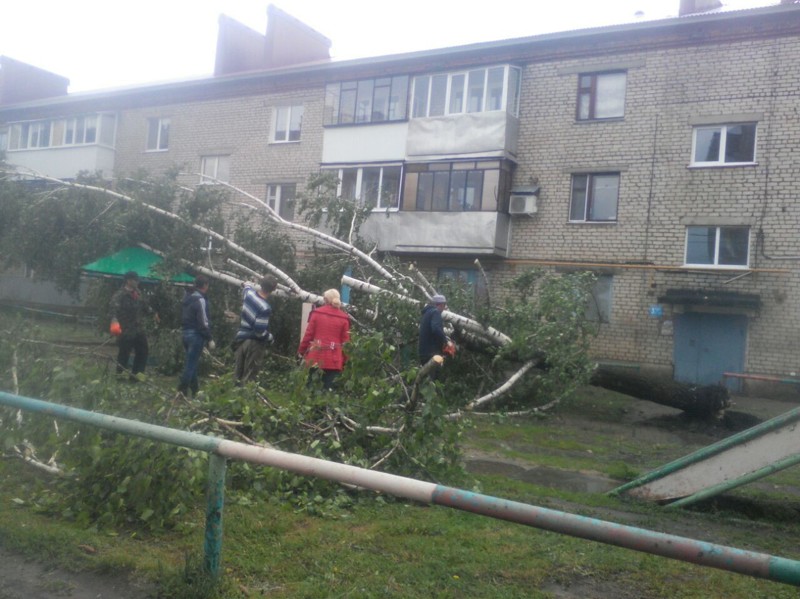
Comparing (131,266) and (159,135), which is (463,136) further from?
(159,135)

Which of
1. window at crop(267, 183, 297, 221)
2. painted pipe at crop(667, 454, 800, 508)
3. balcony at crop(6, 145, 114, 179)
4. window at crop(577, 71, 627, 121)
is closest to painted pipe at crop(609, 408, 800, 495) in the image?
painted pipe at crop(667, 454, 800, 508)

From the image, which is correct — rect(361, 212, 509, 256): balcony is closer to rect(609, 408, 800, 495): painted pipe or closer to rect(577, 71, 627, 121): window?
rect(577, 71, 627, 121): window

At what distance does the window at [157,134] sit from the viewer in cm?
2705

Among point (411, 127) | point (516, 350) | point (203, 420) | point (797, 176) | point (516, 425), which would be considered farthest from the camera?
point (411, 127)

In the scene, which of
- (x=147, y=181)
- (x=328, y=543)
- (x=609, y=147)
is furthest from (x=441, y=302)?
(x=609, y=147)

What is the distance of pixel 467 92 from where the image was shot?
20.7m

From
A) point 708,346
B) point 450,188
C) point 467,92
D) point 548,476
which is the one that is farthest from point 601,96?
point 548,476

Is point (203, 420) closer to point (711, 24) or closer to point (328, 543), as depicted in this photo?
point (328, 543)

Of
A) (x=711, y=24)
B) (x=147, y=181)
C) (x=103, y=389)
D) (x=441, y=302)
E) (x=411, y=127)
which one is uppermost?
(x=711, y=24)

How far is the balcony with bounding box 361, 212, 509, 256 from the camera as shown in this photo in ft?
64.3

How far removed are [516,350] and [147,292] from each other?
6.43 meters

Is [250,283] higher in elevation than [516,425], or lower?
higher

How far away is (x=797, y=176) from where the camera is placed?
17.0 metres

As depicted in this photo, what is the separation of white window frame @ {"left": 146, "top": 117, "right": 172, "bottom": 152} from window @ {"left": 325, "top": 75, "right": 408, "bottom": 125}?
23.5ft
